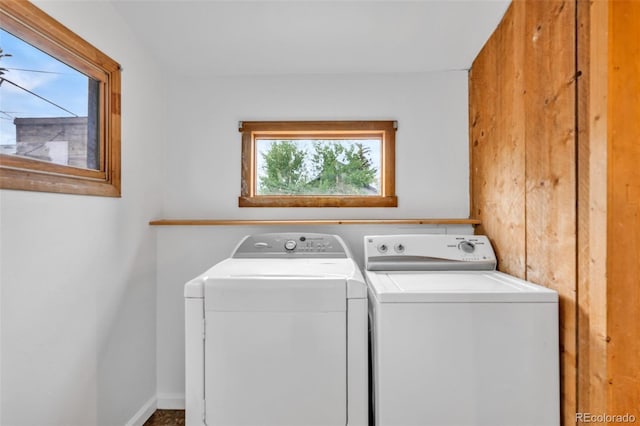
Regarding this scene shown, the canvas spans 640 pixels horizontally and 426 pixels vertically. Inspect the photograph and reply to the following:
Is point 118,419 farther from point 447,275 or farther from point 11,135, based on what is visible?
point 447,275

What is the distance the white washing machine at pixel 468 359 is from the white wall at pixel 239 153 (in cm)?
89

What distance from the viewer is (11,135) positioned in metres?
1.08

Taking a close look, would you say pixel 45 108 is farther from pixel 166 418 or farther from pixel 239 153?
pixel 166 418

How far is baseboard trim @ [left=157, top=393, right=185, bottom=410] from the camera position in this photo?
195 cm

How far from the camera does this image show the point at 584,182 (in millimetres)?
1027

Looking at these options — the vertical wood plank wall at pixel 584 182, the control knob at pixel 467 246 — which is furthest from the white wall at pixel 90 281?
the vertical wood plank wall at pixel 584 182

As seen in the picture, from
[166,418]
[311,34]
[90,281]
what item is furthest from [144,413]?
[311,34]

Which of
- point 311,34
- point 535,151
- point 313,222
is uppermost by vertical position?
point 311,34

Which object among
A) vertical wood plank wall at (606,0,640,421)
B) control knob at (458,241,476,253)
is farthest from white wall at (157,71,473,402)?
vertical wood plank wall at (606,0,640,421)

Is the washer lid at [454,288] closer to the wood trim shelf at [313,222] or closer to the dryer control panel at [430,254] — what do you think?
the dryer control panel at [430,254]

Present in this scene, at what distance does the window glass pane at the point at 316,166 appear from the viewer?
2.15 meters

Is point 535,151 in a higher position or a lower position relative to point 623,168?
higher

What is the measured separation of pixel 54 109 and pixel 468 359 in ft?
6.25

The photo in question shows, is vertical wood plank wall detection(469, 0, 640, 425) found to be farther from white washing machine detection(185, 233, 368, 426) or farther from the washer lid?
white washing machine detection(185, 233, 368, 426)
